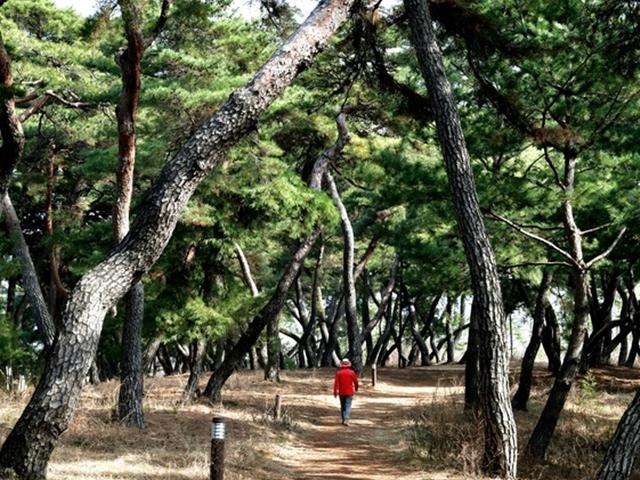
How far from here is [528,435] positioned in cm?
1276

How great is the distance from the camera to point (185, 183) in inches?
257

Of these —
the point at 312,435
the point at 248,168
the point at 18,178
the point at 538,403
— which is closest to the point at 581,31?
the point at 248,168

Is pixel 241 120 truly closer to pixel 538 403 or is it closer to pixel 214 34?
pixel 214 34

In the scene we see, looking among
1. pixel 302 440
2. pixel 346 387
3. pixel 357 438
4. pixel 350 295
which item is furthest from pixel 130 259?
pixel 350 295

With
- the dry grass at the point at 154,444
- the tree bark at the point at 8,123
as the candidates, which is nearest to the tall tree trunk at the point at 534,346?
the dry grass at the point at 154,444

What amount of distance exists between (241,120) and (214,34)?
7.63 metres

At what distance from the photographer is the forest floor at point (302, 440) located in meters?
8.60

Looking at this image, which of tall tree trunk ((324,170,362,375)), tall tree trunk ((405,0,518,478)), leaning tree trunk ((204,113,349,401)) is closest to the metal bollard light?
tall tree trunk ((405,0,518,478))

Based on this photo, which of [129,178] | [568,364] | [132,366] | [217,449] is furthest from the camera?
[132,366]

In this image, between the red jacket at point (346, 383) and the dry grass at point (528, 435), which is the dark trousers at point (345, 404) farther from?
the dry grass at point (528, 435)

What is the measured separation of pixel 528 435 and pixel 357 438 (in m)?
3.25

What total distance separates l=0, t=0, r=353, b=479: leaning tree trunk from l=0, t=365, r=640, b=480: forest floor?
53.5 inches

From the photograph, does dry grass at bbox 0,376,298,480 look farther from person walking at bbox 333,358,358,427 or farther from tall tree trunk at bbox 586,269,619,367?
tall tree trunk at bbox 586,269,619,367

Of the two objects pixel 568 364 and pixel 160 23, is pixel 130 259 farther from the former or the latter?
pixel 568 364
